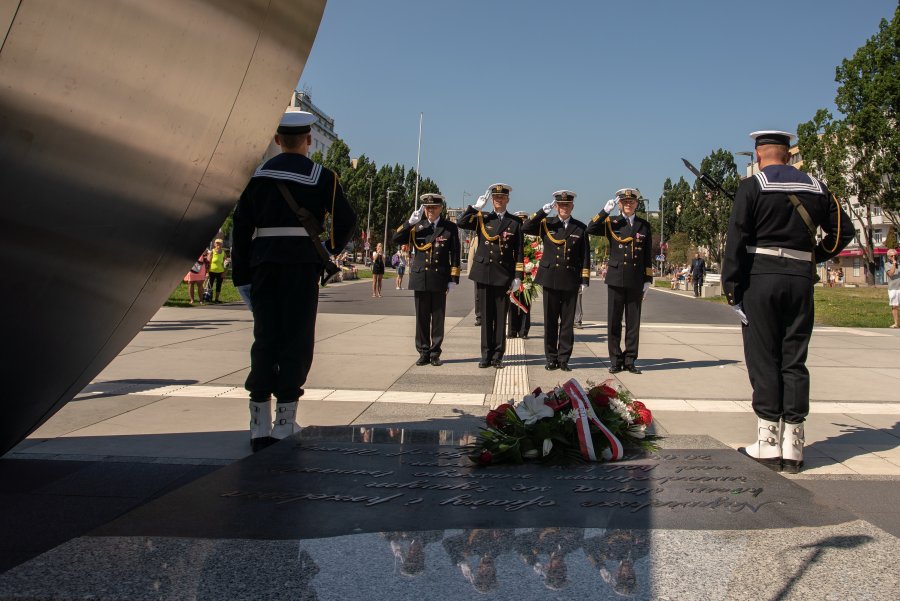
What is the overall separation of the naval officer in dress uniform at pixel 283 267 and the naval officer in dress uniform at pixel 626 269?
4.74 meters

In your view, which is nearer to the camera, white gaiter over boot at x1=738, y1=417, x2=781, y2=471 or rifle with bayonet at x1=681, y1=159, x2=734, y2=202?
white gaiter over boot at x1=738, y1=417, x2=781, y2=471

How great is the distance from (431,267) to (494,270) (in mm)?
720

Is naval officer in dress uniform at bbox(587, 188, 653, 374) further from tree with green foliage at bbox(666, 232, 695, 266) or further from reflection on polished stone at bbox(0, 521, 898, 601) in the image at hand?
tree with green foliage at bbox(666, 232, 695, 266)

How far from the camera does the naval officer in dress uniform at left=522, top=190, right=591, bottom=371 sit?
340 inches

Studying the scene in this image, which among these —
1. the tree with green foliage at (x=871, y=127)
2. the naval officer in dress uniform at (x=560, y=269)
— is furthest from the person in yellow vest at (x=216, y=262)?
the tree with green foliage at (x=871, y=127)

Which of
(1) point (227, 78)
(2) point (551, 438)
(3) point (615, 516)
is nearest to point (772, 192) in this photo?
(2) point (551, 438)

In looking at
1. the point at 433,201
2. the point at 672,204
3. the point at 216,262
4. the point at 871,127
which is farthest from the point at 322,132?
the point at 433,201

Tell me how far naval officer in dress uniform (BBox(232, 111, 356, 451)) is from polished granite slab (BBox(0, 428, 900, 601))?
3.05ft

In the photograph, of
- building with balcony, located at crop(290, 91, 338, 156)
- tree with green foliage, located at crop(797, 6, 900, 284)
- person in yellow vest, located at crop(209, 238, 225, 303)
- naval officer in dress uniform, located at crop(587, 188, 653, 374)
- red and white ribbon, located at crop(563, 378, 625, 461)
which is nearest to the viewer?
red and white ribbon, located at crop(563, 378, 625, 461)

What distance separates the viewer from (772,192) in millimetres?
4496

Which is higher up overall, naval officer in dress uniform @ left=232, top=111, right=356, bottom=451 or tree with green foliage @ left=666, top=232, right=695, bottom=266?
tree with green foliage @ left=666, top=232, right=695, bottom=266

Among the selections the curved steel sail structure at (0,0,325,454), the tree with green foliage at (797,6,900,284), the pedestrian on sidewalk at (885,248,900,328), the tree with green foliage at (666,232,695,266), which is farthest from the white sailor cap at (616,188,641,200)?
the tree with green foliage at (666,232,695,266)

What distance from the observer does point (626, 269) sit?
850 centimetres

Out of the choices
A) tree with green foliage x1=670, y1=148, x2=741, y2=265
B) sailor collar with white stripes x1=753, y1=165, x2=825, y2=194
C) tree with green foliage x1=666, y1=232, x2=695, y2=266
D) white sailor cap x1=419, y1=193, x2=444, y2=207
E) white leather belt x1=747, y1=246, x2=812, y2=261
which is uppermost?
tree with green foliage x1=670, y1=148, x2=741, y2=265
